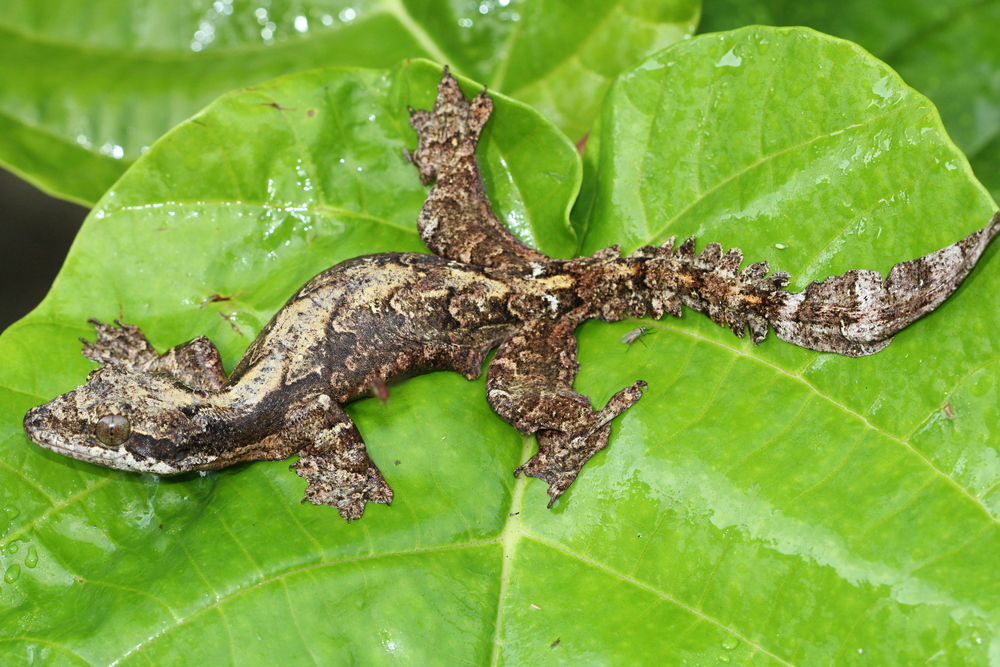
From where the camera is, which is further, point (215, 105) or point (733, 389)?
point (215, 105)

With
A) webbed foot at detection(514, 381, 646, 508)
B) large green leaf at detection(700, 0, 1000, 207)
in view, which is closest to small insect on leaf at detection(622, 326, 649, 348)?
webbed foot at detection(514, 381, 646, 508)

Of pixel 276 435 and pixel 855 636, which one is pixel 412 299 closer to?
pixel 276 435

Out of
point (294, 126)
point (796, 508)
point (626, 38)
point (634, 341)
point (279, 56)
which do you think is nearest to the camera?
point (796, 508)

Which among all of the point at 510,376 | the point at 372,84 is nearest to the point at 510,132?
the point at 372,84

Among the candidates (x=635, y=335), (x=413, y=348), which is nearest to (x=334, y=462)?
(x=413, y=348)

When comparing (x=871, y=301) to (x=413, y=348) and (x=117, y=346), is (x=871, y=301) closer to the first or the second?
(x=413, y=348)

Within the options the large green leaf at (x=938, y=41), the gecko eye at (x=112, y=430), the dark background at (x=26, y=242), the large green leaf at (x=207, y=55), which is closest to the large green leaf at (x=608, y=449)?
the gecko eye at (x=112, y=430)
